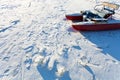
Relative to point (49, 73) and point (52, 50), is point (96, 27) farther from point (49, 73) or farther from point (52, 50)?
point (49, 73)

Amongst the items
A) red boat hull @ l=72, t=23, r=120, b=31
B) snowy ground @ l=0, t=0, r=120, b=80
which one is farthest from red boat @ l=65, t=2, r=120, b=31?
snowy ground @ l=0, t=0, r=120, b=80

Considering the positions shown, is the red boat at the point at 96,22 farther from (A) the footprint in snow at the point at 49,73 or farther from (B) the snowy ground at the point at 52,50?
(A) the footprint in snow at the point at 49,73

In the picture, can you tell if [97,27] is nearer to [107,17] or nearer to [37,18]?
[107,17]

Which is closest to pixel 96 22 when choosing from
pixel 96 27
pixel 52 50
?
pixel 96 27

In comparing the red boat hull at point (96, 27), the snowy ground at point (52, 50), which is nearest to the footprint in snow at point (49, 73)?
the snowy ground at point (52, 50)

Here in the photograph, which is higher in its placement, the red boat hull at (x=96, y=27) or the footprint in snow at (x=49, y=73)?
the red boat hull at (x=96, y=27)

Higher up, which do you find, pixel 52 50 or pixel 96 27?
pixel 96 27

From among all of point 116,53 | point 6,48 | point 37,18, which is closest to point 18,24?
point 37,18

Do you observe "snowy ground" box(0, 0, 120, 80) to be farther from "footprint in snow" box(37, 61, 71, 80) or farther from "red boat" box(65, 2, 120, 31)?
"red boat" box(65, 2, 120, 31)
